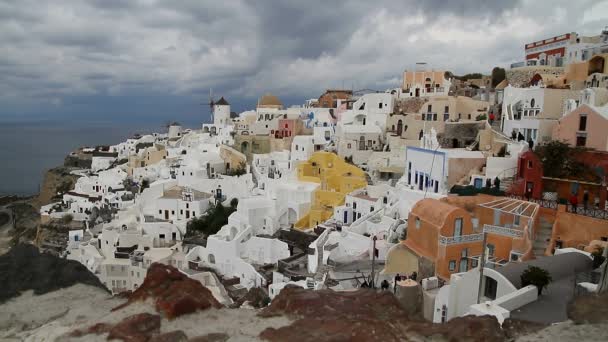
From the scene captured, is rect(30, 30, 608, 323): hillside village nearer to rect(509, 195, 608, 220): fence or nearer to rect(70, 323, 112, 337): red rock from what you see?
rect(509, 195, 608, 220): fence

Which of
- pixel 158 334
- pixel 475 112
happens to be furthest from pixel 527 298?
pixel 475 112

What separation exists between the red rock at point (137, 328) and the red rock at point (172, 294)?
0.37 metres

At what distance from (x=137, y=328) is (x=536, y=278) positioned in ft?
32.1

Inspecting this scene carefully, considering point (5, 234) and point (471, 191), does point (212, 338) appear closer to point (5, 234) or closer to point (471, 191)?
point (471, 191)

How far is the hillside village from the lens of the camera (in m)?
15.5

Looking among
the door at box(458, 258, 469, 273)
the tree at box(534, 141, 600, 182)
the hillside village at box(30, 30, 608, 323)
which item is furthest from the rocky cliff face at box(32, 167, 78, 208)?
the tree at box(534, 141, 600, 182)

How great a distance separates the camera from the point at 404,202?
77.9 feet

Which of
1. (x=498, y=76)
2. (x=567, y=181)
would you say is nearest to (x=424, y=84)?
(x=498, y=76)

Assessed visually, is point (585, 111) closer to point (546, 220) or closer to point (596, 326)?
point (546, 220)

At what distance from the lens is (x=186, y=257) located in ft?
89.8

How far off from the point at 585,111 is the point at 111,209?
3677 centimetres

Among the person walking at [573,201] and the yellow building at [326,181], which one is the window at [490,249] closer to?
the person walking at [573,201]

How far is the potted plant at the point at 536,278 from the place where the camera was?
1145 centimetres

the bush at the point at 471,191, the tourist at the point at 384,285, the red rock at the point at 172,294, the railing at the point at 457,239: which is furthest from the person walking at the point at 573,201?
the red rock at the point at 172,294
